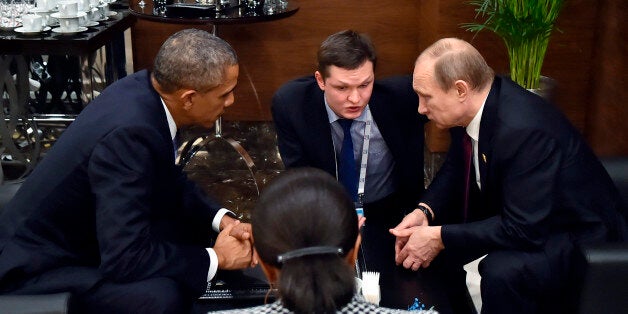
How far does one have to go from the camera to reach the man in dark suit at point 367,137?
3.18 metres

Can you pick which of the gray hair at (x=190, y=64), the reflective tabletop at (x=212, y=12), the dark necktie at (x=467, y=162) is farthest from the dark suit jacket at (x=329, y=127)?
the reflective tabletop at (x=212, y=12)

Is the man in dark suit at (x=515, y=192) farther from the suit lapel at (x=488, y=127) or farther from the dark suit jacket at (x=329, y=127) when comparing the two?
the dark suit jacket at (x=329, y=127)

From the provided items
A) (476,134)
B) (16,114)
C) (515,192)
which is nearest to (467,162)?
(476,134)

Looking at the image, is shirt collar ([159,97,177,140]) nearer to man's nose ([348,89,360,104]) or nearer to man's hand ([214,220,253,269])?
man's hand ([214,220,253,269])

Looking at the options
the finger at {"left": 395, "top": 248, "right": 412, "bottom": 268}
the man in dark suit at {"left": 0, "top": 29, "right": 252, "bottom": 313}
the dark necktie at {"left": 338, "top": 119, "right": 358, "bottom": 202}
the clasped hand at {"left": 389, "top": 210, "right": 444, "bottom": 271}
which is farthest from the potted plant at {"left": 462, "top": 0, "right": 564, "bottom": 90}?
the man in dark suit at {"left": 0, "top": 29, "right": 252, "bottom": 313}

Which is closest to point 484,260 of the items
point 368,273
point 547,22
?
point 368,273

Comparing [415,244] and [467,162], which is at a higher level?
[467,162]

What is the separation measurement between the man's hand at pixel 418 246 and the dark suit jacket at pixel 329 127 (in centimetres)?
48

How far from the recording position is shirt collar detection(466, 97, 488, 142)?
9.09 feet

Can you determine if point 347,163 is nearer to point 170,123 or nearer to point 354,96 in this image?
point 354,96

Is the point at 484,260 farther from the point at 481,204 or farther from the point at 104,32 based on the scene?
the point at 104,32

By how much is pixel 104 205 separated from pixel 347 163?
1098 millimetres

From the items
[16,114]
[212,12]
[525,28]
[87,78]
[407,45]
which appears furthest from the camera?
[407,45]

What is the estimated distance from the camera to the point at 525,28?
429 centimetres
